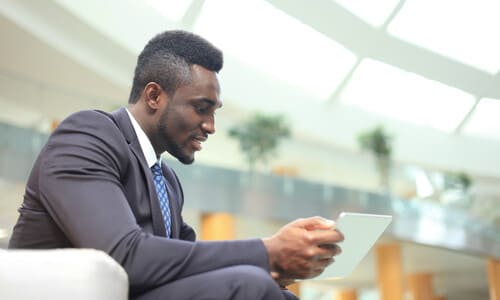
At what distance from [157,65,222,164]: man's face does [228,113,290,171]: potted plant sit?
25.6 ft

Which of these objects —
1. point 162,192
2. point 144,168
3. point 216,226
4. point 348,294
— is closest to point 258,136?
A: point 216,226

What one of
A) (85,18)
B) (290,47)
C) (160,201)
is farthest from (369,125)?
(160,201)

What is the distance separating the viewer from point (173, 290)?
1357 mm

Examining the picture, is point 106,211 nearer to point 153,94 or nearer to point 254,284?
point 254,284

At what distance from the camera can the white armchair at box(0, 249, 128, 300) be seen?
1.17m

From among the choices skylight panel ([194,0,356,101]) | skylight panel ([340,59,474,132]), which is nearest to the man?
skylight panel ([194,0,356,101])

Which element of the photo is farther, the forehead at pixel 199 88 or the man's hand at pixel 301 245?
the forehead at pixel 199 88

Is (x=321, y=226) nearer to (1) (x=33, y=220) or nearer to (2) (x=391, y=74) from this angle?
(1) (x=33, y=220)

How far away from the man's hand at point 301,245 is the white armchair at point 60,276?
1.23ft

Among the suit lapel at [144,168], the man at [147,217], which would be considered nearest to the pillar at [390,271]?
the man at [147,217]

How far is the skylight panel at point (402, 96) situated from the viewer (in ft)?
39.6

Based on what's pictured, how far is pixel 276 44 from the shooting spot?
13039 millimetres

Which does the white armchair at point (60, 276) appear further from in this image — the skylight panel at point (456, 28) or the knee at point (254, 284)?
the skylight panel at point (456, 28)

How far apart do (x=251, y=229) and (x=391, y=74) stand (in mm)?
4764
